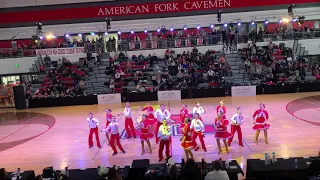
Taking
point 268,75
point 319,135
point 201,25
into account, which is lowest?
point 319,135

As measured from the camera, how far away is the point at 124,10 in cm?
3756

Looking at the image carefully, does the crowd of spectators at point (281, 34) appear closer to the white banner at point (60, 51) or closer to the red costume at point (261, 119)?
the white banner at point (60, 51)

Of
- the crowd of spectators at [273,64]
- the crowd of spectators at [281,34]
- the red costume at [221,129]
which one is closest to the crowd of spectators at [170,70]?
the crowd of spectators at [273,64]

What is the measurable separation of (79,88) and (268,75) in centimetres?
1651

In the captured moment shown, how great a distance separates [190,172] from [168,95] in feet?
63.9

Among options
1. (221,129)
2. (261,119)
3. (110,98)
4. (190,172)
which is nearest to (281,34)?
(110,98)

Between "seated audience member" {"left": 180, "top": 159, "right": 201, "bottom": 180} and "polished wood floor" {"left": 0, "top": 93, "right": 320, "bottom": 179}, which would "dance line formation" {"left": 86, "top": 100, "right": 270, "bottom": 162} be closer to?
"polished wood floor" {"left": 0, "top": 93, "right": 320, "bottom": 179}

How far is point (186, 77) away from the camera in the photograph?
30172mm

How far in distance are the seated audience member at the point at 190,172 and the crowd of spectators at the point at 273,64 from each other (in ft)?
71.4

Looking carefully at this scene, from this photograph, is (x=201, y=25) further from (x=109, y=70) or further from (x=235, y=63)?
(x=109, y=70)

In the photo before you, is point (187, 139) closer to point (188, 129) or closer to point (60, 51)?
point (188, 129)

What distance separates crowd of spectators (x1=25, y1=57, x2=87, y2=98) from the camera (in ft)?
97.2

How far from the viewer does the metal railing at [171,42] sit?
112ft

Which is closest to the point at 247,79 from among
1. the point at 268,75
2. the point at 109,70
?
the point at 268,75
